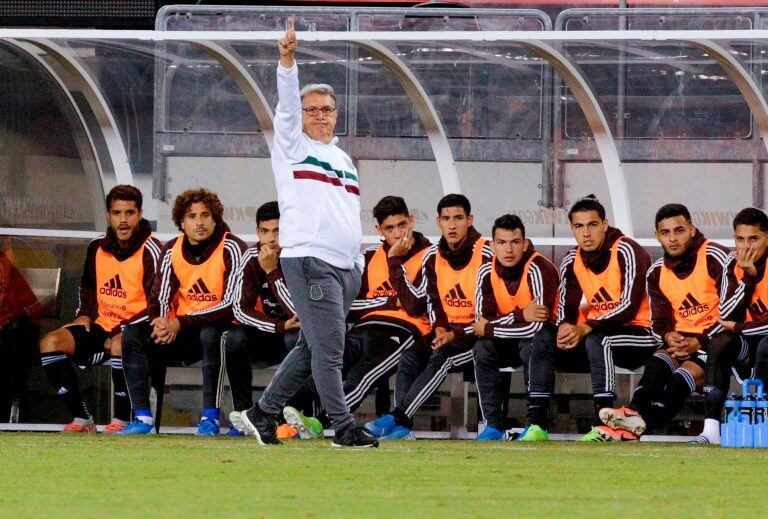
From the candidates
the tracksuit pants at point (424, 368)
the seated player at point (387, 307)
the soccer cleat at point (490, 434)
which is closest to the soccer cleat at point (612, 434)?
the soccer cleat at point (490, 434)

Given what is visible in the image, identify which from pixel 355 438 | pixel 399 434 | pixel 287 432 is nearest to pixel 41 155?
pixel 287 432

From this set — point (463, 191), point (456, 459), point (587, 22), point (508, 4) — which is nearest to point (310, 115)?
point (456, 459)

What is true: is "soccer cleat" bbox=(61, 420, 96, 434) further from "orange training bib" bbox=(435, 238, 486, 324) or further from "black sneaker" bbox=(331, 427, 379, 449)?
"black sneaker" bbox=(331, 427, 379, 449)

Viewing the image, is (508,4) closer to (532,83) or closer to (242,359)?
(532,83)

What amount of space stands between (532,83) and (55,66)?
Answer: 2843 millimetres

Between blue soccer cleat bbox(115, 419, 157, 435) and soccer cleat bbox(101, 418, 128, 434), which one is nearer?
blue soccer cleat bbox(115, 419, 157, 435)

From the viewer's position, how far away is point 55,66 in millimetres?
8945

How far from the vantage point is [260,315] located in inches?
320

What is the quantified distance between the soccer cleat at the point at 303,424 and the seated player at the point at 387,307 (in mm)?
220

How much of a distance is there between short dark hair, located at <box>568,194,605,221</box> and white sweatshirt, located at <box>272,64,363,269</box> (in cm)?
223

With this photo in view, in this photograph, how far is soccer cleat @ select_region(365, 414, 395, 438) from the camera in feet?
25.5

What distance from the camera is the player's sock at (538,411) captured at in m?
7.77

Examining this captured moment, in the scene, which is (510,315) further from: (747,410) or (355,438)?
(355,438)

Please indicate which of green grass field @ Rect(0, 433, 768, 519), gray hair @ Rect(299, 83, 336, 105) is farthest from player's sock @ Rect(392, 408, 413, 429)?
gray hair @ Rect(299, 83, 336, 105)
